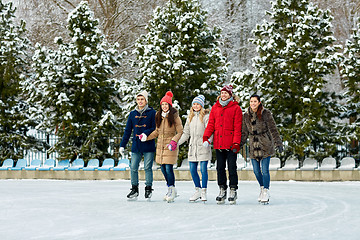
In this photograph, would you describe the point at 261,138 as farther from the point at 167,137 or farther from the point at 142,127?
the point at 142,127

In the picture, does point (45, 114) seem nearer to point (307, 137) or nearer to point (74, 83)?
point (74, 83)

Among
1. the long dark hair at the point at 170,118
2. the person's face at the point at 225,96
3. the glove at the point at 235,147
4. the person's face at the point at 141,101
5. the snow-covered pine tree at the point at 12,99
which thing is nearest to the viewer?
the glove at the point at 235,147

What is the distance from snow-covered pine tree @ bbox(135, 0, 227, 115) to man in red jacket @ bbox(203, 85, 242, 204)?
821 cm

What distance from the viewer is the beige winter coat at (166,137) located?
10328mm

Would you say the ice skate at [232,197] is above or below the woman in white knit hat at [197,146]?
below

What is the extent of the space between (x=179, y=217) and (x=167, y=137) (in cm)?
254

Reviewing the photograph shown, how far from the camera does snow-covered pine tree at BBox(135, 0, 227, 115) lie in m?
18.5

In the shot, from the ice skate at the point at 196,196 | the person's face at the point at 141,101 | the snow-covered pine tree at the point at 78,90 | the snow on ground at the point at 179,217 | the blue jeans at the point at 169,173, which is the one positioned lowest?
the snow on ground at the point at 179,217

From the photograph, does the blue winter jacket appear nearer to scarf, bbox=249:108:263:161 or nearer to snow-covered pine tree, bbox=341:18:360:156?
scarf, bbox=249:108:263:161

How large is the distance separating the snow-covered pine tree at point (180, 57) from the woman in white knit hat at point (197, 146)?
773 centimetres

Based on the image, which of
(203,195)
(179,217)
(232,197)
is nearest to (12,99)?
(203,195)

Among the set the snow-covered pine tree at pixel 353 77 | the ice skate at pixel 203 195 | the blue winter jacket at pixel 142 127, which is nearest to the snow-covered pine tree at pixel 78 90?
the snow-covered pine tree at pixel 353 77

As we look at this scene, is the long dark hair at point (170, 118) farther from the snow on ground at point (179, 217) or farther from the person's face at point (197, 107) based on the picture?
the snow on ground at point (179, 217)

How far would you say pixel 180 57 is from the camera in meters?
18.7
